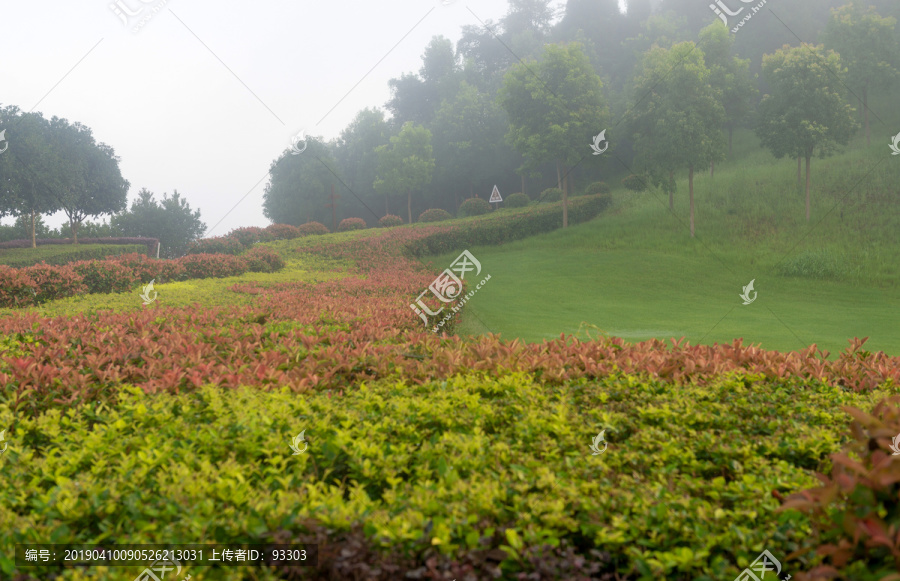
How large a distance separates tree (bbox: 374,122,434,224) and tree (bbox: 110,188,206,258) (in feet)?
43.4

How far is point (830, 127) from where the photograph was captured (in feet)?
52.7

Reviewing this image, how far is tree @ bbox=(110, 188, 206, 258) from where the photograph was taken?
3136cm

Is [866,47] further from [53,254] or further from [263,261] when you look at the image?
[53,254]

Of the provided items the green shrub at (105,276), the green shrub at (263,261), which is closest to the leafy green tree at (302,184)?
the green shrub at (263,261)

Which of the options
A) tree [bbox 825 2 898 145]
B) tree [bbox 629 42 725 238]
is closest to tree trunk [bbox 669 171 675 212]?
tree [bbox 629 42 725 238]

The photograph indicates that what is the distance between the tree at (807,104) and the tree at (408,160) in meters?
16.7

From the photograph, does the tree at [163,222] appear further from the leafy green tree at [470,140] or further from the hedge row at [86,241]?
the leafy green tree at [470,140]

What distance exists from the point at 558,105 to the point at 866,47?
1436 centimetres

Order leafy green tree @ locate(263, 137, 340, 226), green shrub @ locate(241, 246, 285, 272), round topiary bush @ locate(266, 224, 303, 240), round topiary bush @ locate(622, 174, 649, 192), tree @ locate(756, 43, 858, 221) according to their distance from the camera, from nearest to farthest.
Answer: green shrub @ locate(241, 246, 285, 272)
tree @ locate(756, 43, 858, 221)
round topiary bush @ locate(622, 174, 649, 192)
round topiary bush @ locate(266, 224, 303, 240)
leafy green tree @ locate(263, 137, 340, 226)

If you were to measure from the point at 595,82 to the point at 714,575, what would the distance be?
1995 cm

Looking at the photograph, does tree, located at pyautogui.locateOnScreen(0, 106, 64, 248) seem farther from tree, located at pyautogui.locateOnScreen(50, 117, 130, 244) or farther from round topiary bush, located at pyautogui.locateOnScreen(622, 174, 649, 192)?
round topiary bush, located at pyautogui.locateOnScreen(622, 174, 649, 192)

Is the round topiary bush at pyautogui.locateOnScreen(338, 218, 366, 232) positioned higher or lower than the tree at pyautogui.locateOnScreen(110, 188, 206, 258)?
lower

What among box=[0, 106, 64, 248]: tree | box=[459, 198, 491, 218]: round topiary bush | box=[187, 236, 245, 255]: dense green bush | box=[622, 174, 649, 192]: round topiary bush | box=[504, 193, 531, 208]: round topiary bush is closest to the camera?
box=[187, 236, 245, 255]: dense green bush

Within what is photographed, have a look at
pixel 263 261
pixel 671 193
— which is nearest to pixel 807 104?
pixel 671 193
